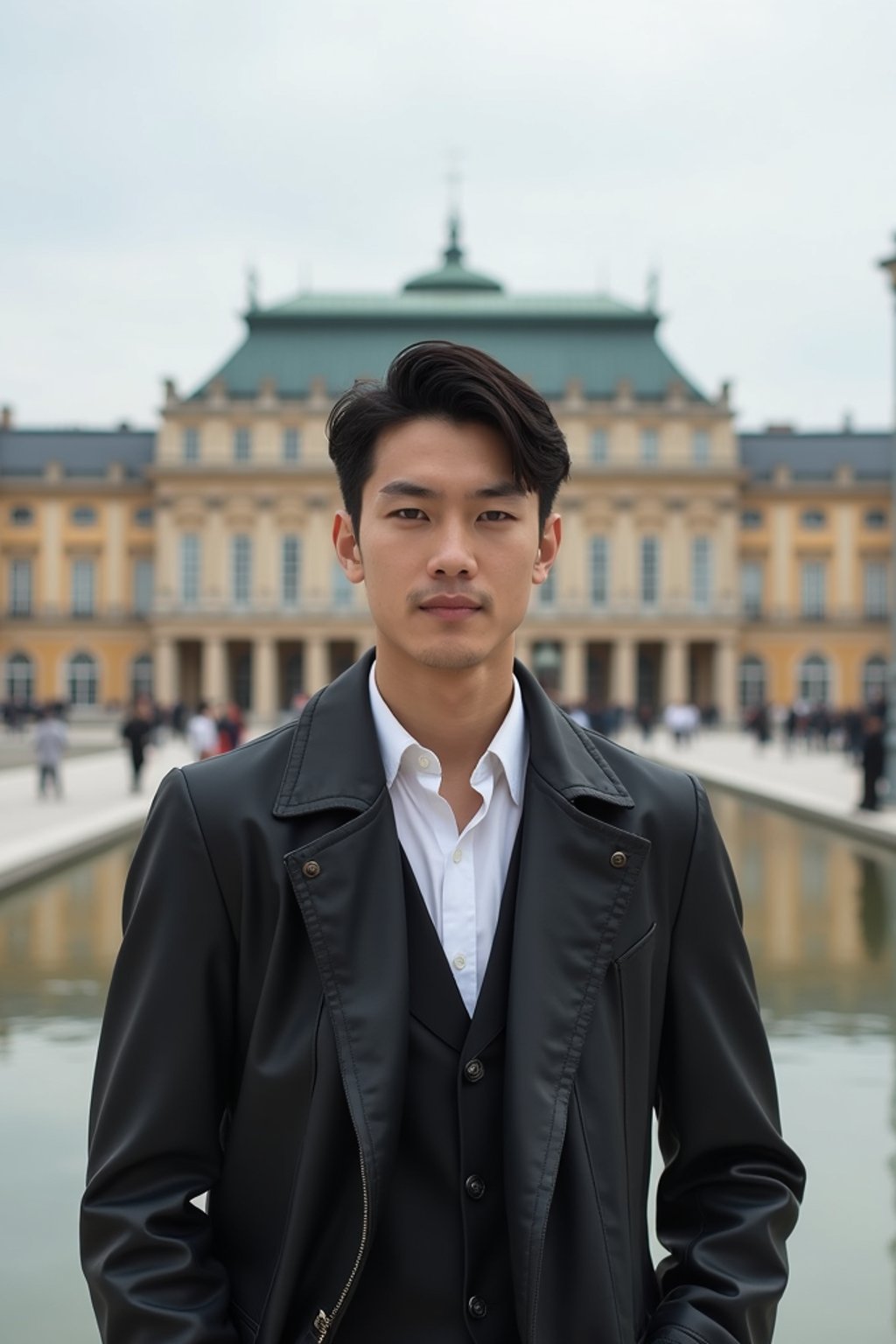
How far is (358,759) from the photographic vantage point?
6.54 ft

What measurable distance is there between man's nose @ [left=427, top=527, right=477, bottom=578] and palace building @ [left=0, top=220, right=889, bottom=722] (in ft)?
184

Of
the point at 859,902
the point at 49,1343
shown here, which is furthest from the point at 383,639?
the point at 859,902

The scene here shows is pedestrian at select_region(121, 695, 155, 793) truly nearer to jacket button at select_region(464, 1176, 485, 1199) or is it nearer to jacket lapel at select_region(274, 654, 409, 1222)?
jacket lapel at select_region(274, 654, 409, 1222)

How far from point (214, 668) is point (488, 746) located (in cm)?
5695

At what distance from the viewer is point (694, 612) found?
59031 millimetres

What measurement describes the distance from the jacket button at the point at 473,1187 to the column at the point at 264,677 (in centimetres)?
5605

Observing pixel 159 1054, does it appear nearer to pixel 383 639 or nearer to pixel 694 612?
pixel 383 639

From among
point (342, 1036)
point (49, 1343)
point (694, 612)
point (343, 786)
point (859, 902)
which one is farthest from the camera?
point (694, 612)

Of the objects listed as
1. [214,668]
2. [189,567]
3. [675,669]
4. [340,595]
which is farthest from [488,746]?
[189,567]

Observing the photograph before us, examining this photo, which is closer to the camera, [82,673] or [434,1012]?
[434,1012]

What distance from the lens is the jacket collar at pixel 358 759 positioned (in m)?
1.94

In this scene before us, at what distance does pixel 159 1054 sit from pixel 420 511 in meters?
0.77

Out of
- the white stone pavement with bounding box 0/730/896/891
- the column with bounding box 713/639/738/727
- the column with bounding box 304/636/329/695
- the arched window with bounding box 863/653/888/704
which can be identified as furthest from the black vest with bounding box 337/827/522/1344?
the arched window with bounding box 863/653/888/704

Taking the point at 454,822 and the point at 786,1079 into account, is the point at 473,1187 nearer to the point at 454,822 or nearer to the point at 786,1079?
the point at 454,822
